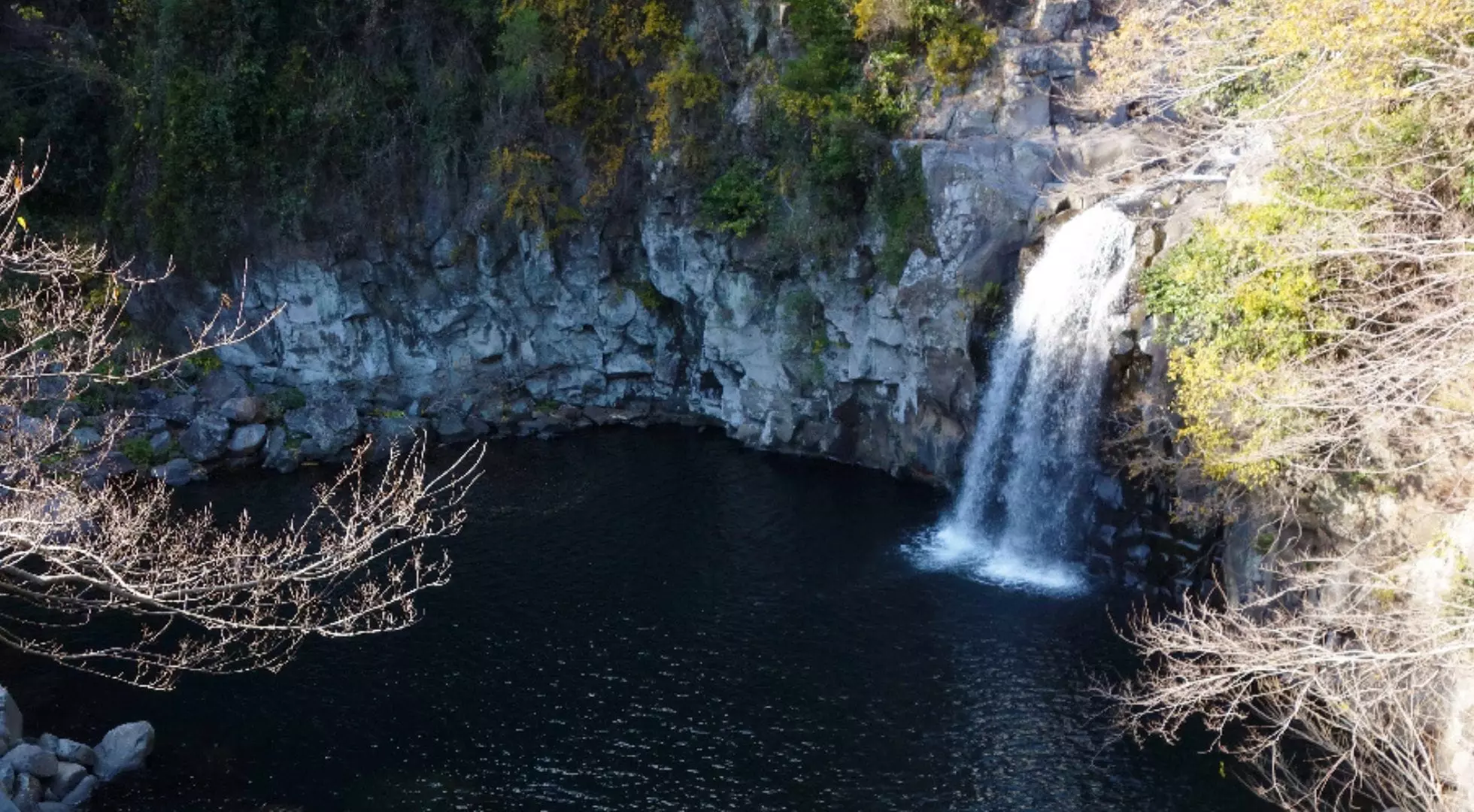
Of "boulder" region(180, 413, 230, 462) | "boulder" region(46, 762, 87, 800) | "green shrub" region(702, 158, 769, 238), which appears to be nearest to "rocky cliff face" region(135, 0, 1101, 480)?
"green shrub" region(702, 158, 769, 238)

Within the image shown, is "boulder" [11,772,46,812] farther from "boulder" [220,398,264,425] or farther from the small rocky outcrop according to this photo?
"boulder" [220,398,264,425]

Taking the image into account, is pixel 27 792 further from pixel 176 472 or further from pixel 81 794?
pixel 176 472

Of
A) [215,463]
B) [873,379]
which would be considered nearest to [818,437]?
[873,379]

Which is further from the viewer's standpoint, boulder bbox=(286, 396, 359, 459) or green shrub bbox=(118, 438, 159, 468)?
boulder bbox=(286, 396, 359, 459)

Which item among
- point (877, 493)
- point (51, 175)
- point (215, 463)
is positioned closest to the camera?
point (877, 493)

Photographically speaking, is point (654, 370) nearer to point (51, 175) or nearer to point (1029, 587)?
point (1029, 587)

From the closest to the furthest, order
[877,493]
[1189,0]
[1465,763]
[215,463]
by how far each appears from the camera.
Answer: [1465,763] → [1189,0] → [877,493] → [215,463]

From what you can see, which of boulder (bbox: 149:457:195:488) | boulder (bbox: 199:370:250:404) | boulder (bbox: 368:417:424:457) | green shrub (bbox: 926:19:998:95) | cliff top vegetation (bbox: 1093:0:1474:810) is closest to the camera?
cliff top vegetation (bbox: 1093:0:1474:810)
